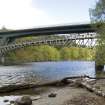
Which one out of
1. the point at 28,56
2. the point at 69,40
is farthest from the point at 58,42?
the point at 28,56

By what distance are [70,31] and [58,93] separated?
288 feet

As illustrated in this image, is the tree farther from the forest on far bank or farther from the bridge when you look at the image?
the forest on far bank

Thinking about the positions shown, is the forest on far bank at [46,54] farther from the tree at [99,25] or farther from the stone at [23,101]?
the stone at [23,101]

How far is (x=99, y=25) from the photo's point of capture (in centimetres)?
4409

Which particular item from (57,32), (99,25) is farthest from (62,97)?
(57,32)

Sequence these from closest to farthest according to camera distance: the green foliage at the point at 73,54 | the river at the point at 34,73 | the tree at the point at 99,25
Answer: the tree at the point at 99,25 → the river at the point at 34,73 → the green foliage at the point at 73,54

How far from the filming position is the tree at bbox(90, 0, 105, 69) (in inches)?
1587

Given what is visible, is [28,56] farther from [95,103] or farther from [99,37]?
[95,103]

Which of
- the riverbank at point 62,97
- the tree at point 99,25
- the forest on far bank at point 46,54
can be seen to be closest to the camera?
the riverbank at point 62,97

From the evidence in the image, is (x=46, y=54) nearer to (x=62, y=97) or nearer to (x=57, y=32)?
(x=57, y=32)

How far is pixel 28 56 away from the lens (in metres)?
177

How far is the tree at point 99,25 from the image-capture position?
132 feet

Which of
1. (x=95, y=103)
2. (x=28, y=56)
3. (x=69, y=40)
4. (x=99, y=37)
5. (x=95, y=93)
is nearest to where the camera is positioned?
(x=95, y=103)

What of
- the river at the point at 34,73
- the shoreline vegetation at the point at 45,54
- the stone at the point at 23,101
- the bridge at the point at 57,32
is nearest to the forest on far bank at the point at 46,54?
A: the shoreline vegetation at the point at 45,54
